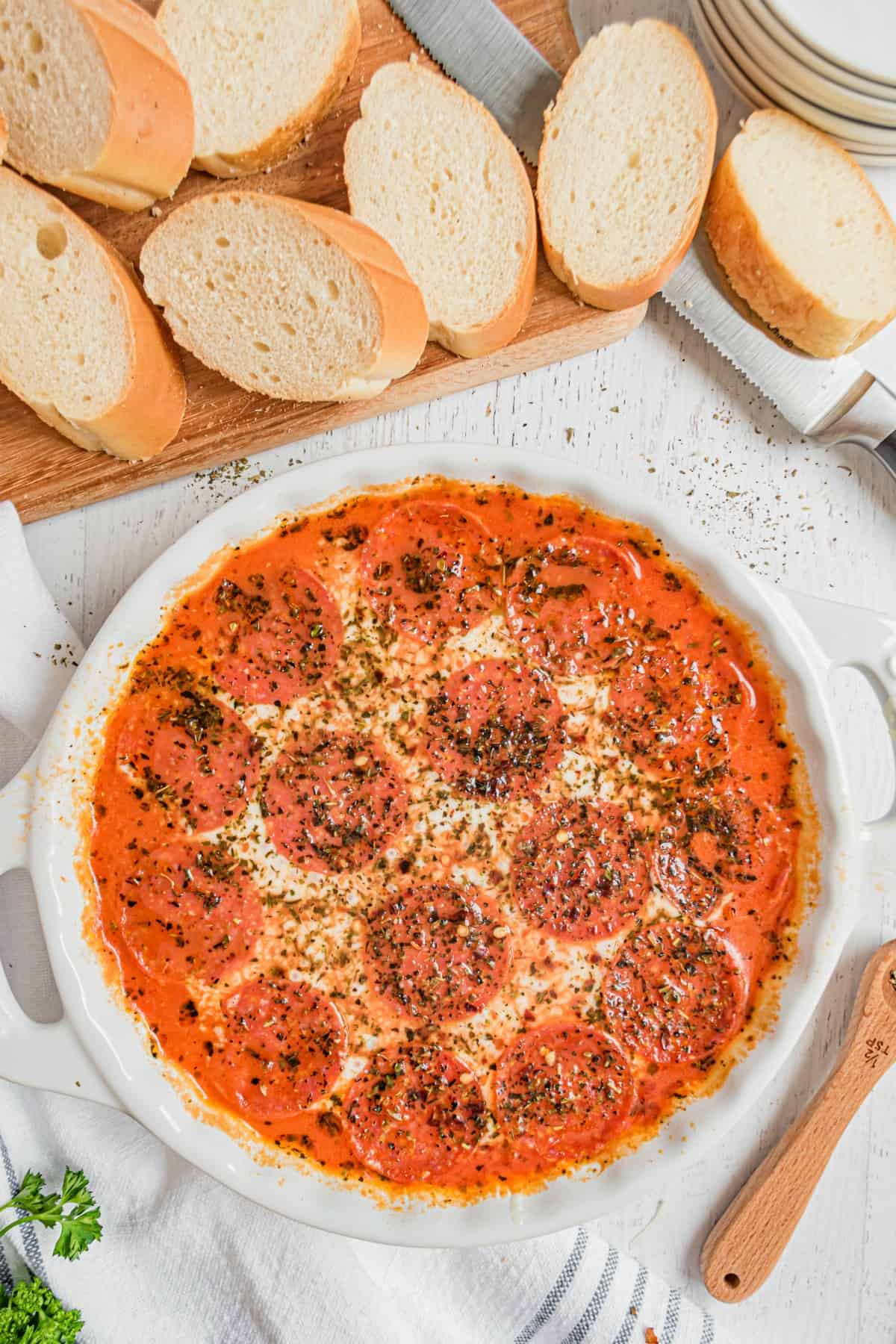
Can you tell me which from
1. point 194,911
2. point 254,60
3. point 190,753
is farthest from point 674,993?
point 254,60

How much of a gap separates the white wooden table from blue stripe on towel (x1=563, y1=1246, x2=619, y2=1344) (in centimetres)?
10

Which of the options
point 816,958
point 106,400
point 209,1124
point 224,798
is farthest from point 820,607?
point 209,1124

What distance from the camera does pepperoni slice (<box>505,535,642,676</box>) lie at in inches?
83.7

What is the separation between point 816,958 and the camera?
210 cm

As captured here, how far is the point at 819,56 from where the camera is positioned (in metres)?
2.01

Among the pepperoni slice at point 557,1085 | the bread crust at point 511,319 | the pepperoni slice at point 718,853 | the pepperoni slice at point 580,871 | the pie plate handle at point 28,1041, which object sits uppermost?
the bread crust at point 511,319

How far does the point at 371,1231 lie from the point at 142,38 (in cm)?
246

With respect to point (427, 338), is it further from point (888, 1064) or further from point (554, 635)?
point (888, 1064)

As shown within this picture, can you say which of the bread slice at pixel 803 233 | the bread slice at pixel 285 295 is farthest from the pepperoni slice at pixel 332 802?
the bread slice at pixel 803 233

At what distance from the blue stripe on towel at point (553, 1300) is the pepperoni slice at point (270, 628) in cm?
146

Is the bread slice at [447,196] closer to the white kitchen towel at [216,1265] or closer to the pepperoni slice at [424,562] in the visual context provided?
the pepperoni slice at [424,562]

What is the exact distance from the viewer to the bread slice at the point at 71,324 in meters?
2.02

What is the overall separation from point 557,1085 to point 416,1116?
1.03ft

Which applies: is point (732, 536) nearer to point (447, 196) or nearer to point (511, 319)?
point (511, 319)
